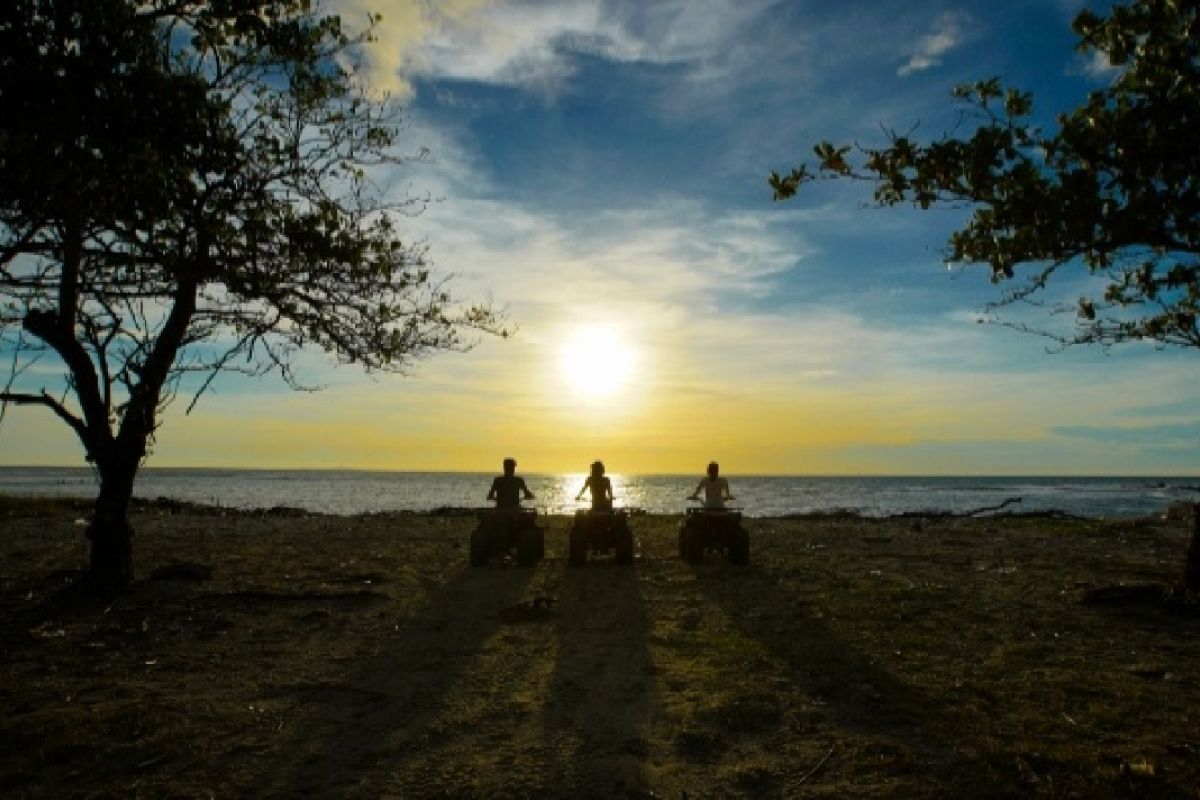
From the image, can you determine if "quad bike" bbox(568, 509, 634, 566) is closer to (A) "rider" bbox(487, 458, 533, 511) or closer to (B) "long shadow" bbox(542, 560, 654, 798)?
(A) "rider" bbox(487, 458, 533, 511)

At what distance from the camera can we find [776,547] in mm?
21266

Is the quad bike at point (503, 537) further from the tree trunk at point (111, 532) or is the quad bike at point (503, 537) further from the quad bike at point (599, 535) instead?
the tree trunk at point (111, 532)

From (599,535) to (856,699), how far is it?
9827mm

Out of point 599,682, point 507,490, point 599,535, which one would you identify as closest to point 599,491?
point 599,535

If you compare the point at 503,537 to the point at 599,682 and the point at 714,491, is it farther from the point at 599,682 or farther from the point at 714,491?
the point at 599,682

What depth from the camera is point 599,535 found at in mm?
17062

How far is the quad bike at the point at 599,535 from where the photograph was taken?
55.6 feet

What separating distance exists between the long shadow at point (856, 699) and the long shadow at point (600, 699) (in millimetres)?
1355

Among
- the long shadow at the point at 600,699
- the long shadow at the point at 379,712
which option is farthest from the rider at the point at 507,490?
the long shadow at the point at 379,712

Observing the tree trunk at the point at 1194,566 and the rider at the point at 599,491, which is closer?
the tree trunk at the point at 1194,566

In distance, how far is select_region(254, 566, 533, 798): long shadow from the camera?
5.72 m

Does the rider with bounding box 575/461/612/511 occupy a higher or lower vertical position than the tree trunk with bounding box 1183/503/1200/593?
higher

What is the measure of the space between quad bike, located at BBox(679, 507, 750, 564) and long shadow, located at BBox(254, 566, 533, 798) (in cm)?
625

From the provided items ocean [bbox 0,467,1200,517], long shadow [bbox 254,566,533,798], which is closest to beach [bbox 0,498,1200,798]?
long shadow [bbox 254,566,533,798]
